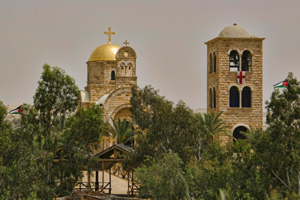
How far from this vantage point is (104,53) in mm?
55250

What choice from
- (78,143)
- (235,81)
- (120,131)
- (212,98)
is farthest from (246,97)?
(78,143)

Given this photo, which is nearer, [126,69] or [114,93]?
[114,93]

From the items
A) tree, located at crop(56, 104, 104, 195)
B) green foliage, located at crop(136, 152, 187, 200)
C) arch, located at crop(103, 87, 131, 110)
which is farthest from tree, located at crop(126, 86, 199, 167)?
arch, located at crop(103, 87, 131, 110)

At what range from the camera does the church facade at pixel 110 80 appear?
45.7 m

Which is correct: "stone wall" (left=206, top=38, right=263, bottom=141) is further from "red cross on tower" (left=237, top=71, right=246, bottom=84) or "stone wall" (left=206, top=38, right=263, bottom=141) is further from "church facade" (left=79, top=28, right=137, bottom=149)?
"church facade" (left=79, top=28, right=137, bottom=149)

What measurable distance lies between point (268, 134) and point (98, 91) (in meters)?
33.2

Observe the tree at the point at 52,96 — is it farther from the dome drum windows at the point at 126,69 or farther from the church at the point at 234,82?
the dome drum windows at the point at 126,69

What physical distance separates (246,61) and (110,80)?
51.5 ft

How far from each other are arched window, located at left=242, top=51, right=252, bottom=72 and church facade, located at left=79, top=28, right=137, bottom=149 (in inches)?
349

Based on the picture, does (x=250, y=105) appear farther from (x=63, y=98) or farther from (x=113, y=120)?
(x=63, y=98)

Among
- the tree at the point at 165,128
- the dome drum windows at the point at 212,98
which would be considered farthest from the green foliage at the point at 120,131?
the tree at the point at 165,128

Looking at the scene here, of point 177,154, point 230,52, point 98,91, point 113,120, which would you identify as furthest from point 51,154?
point 98,91

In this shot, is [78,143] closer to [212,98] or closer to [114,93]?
[114,93]

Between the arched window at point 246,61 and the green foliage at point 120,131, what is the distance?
9864 millimetres
